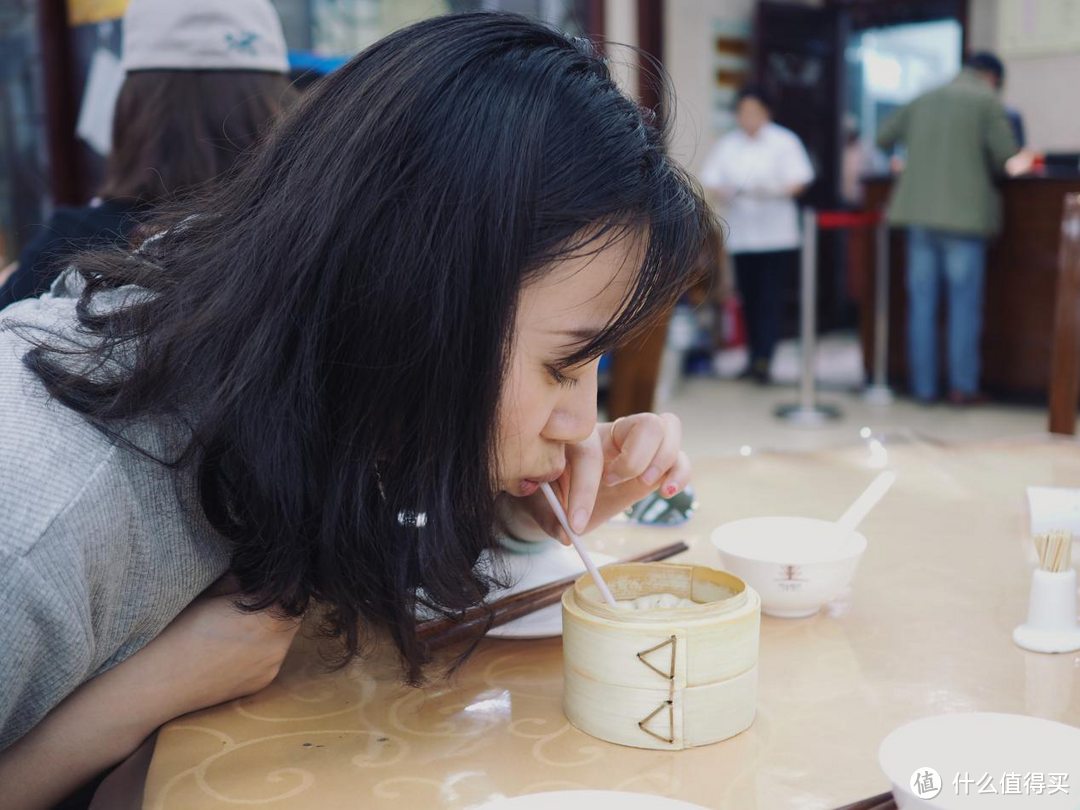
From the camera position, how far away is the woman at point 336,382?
722 mm

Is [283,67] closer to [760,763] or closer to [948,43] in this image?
[760,763]

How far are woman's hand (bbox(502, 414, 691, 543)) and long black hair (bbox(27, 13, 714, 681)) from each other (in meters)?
0.16

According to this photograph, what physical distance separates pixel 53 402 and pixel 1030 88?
6926 millimetres

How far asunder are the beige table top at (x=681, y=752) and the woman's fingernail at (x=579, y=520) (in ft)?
0.32

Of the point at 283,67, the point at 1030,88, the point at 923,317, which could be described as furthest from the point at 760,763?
the point at 1030,88

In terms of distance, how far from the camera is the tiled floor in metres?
4.48

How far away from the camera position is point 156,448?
2.52ft

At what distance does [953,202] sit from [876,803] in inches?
183

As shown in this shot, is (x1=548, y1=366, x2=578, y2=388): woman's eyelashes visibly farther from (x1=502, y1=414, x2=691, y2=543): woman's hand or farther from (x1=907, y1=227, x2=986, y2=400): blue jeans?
(x1=907, y1=227, x2=986, y2=400): blue jeans

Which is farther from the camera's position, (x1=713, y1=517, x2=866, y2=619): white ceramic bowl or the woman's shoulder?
(x1=713, y1=517, x2=866, y2=619): white ceramic bowl

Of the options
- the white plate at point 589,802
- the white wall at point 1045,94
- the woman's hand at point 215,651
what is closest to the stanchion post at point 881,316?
the white wall at point 1045,94

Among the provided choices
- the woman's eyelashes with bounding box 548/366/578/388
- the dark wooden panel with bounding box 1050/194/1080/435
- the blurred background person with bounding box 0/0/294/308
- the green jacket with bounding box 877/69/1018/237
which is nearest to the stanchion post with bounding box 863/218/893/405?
the green jacket with bounding box 877/69/1018/237

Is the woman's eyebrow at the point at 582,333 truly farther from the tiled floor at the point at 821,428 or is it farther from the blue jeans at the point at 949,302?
the blue jeans at the point at 949,302

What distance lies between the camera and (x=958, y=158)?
484 centimetres
